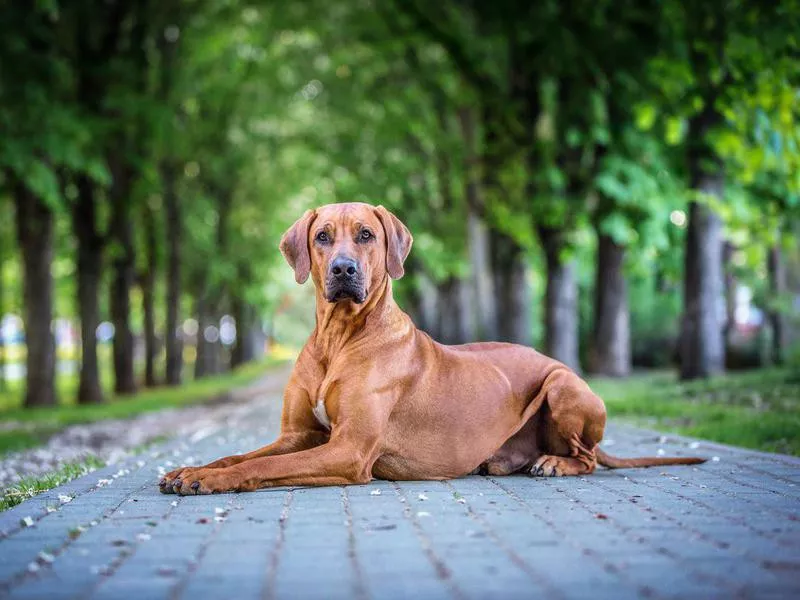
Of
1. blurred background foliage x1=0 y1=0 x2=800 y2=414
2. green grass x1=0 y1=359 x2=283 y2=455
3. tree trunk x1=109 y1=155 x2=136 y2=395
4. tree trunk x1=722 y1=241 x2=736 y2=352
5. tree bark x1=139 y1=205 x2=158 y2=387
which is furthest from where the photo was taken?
tree bark x1=139 y1=205 x2=158 y2=387

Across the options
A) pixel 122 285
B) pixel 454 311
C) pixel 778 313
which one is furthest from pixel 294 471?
pixel 454 311

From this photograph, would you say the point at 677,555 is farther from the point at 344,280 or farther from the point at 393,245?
the point at 393,245

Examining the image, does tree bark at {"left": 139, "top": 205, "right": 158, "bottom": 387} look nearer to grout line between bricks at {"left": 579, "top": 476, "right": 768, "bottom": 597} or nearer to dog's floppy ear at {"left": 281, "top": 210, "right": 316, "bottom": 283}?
dog's floppy ear at {"left": 281, "top": 210, "right": 316, "bottom": 283}

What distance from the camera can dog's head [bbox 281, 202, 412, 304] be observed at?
19.6 ft

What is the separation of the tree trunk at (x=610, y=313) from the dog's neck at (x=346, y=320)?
13603mm

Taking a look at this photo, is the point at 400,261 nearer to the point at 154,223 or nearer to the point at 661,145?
the point at 661,145

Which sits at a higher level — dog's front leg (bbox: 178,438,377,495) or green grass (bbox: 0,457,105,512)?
dog's front leg (bbox: 178,438,377,495)

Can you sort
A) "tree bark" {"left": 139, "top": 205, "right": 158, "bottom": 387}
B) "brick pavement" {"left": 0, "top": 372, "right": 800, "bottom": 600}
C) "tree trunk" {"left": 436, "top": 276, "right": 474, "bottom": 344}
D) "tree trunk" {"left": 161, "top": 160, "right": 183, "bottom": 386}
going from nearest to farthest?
"brick pavement" {"left": 0, "top": 372, "right": 800, "bottom": 600} → "tree trunk" {"left": 436, "top": 276, "right": 474, "bottom": 344} → "tree trunk" {"left": 161, "top": 160, "right": 183, "bottom": 386} → "tree bark" {"left": 139, "top": 205, "right": 158, "bottom": 387}

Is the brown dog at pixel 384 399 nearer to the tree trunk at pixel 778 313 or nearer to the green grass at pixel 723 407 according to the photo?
the green grass at pixel 723 407

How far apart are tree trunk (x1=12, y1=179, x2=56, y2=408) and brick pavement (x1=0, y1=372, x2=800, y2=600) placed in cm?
A: 1278

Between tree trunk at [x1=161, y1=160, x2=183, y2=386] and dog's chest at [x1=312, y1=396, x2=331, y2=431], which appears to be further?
tree trunk at [x1=161, y1=160, x2=183, y2=386]

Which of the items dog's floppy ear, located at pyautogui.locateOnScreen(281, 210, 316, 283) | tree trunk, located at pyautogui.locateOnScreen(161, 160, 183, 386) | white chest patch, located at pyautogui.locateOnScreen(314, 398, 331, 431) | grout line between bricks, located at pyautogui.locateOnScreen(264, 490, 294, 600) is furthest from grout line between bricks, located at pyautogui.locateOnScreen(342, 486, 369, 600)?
tree trunk, located at pyautogui.locateOnScreen(161, 160, 183, 386)

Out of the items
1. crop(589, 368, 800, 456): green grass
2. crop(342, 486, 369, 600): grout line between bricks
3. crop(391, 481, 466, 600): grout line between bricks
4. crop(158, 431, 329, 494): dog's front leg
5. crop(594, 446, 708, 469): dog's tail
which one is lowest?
crop(589, 368, 800, 456): green grass

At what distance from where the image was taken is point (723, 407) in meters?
11.8
